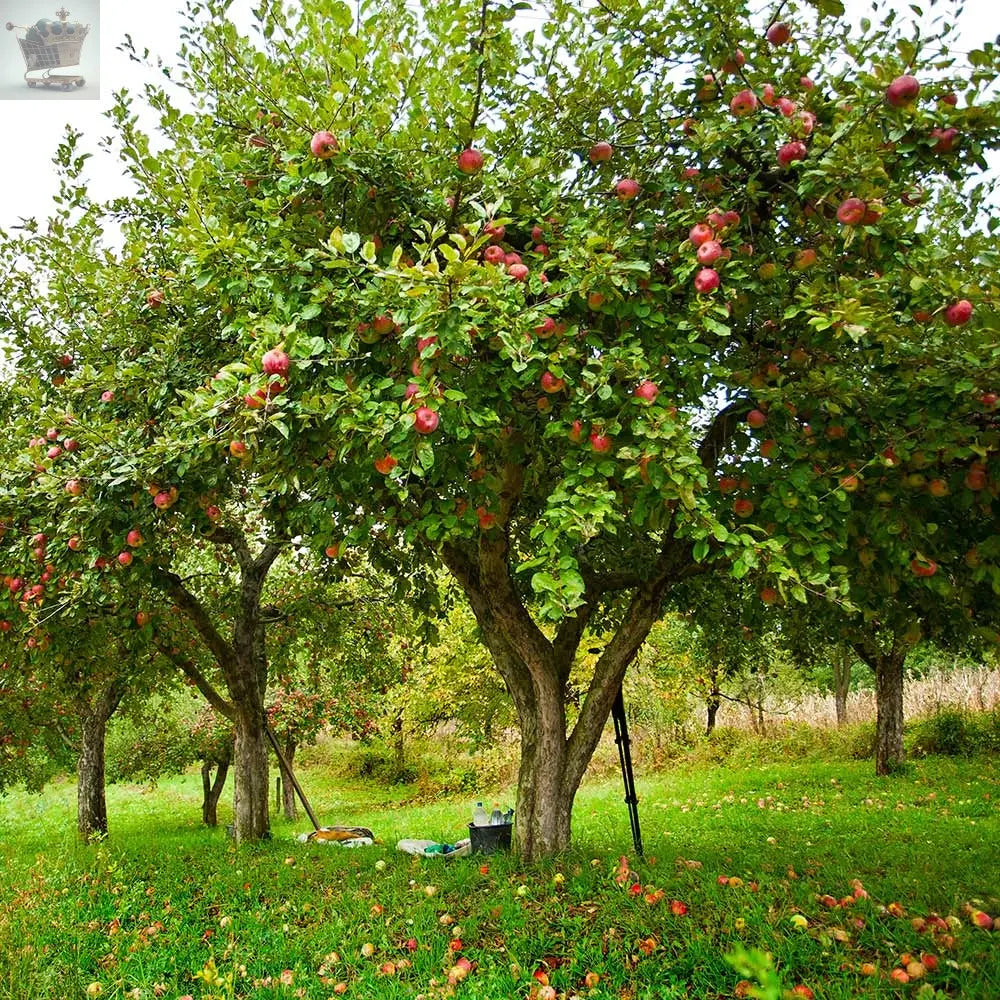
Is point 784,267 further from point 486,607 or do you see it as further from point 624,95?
point 486,607

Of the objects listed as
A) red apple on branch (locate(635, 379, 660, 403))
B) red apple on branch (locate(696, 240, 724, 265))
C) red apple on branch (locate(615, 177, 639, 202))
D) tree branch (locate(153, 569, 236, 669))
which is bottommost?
tree branch (locate(153, 569, 236, 669))

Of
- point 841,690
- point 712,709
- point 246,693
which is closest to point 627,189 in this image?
point 246,693

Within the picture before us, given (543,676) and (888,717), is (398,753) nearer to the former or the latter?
(888,717)

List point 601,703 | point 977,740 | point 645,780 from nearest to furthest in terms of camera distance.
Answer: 1. point 601,703
2. point 977,740
3. point 645,780

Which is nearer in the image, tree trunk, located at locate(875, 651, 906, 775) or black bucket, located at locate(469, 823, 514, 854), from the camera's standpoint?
black bucket, located at locate(469, 823, 514, 854)

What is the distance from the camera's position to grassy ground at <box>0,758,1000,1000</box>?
3566mm

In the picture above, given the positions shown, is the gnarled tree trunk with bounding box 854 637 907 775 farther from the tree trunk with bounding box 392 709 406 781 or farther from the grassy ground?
the tree trunk with bounding box 392 709 406 781

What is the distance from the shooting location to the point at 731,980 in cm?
353

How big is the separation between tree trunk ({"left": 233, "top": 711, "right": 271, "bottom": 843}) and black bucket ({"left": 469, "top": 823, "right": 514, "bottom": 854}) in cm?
302

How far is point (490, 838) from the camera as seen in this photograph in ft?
20.6

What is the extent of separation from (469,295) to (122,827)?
16.9m

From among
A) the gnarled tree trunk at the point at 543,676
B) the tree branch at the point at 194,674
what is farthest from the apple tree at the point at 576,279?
the tree branch at the point at 194,674

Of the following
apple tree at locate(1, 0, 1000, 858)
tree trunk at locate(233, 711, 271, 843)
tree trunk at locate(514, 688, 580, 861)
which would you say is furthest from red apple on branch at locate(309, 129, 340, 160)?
tree trunk at locate(233, 711, 271, 843)

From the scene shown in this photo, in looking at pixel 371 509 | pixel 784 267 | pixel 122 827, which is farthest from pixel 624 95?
pixel 122 827
